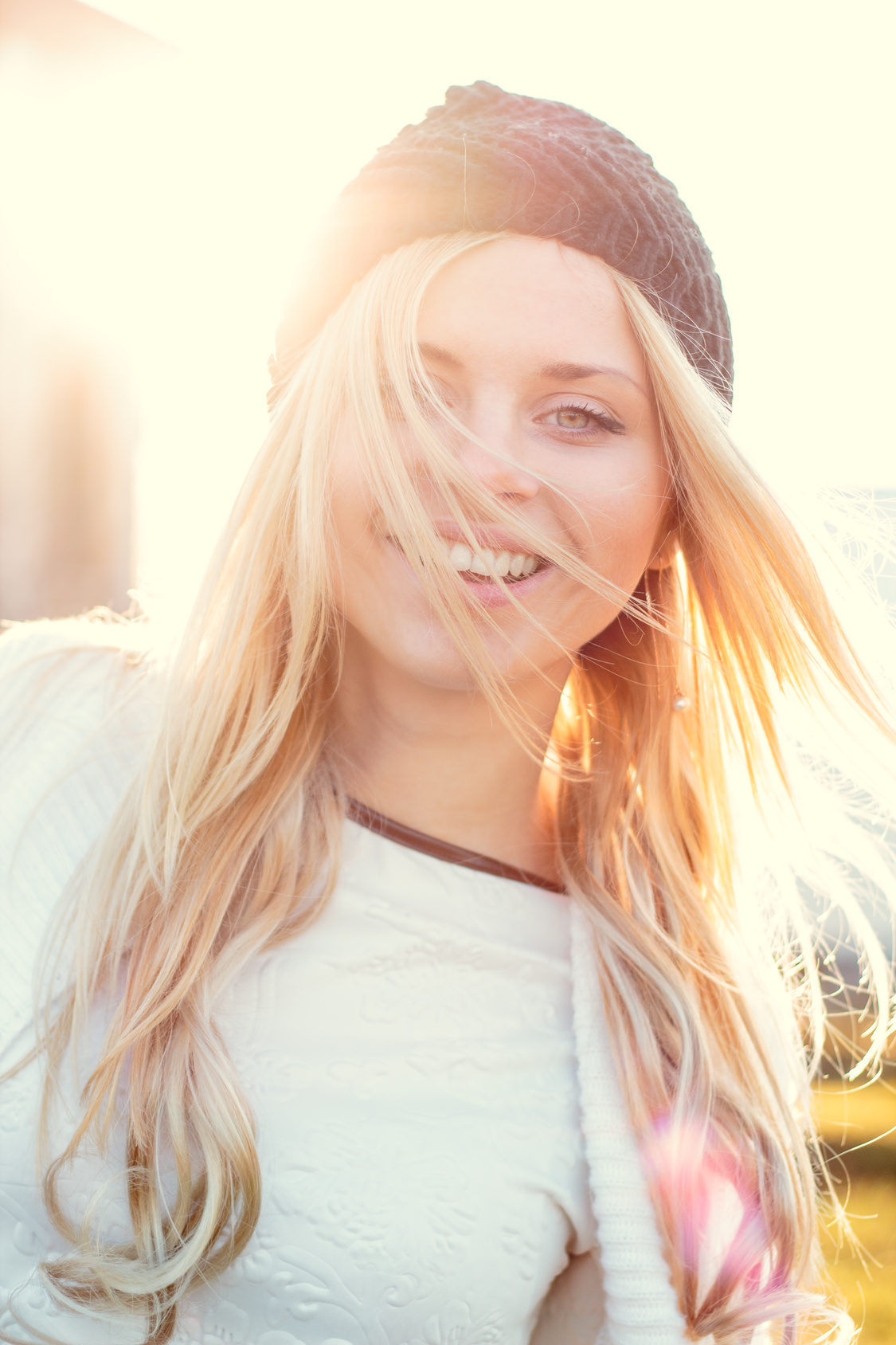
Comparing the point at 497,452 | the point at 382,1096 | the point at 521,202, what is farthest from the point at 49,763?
the point at 521,202

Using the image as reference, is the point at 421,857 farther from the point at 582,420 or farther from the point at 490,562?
the point at 582,420

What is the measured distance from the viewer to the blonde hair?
1.14 metres

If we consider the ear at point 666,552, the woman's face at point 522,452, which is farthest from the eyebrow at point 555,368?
the ear at point 666,552

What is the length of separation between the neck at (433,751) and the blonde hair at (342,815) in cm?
5

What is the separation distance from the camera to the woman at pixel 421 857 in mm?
1143

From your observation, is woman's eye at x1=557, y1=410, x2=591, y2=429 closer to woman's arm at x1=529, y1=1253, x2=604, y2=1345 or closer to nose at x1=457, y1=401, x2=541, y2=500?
nose at x1=457, y1=401, x2=541, y2=500

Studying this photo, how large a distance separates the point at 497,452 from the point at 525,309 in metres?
0.18

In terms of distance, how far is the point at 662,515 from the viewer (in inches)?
55.5

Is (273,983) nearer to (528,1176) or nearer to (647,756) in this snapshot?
(528,1176)

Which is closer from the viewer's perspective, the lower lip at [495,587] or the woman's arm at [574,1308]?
the lower lip at [495,587]

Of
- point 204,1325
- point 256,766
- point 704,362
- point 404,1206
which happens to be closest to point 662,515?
point 704,362

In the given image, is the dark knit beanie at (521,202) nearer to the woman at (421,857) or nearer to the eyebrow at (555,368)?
the woman at (421,857)

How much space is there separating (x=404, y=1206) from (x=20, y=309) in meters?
3.21

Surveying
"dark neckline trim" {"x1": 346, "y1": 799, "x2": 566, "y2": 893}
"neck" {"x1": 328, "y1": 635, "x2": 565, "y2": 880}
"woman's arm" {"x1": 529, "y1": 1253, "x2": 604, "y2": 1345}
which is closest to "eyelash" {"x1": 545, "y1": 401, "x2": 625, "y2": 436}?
"neck" {"x1": 328, "y1": 635, "x2": 565, "y2": 880}
